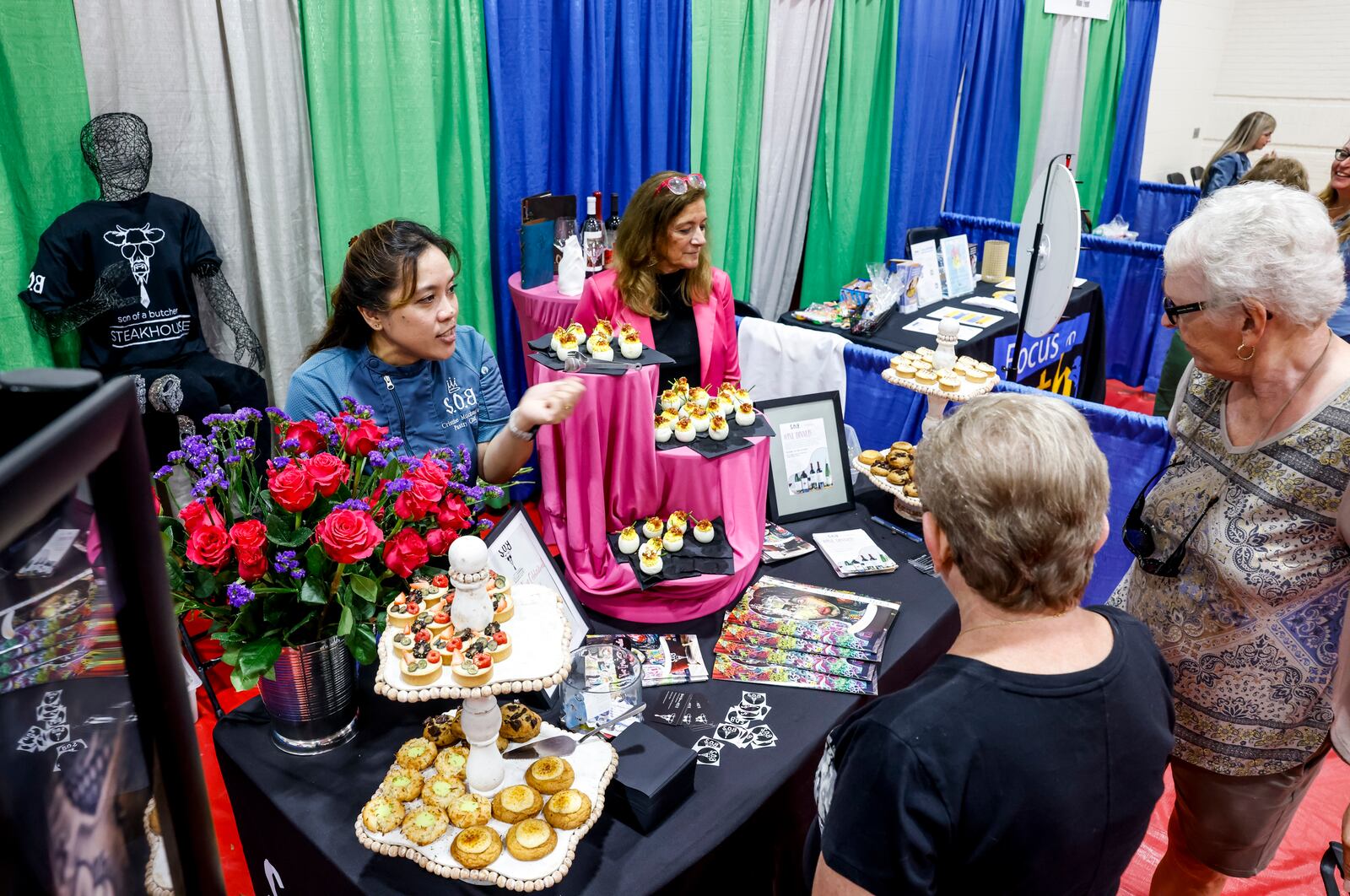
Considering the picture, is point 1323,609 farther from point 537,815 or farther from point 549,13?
point 549,13

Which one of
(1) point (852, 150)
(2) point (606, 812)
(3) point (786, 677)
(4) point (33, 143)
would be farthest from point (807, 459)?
(1) point (852, 150)

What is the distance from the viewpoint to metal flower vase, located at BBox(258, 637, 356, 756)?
4.42 feet

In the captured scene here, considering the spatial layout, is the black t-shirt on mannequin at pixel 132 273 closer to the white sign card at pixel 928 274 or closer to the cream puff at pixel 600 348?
the cream puff at pixel 600 348

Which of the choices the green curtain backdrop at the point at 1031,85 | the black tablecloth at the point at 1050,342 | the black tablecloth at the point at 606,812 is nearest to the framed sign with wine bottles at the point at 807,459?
the black tablecloth at the point at 606,812

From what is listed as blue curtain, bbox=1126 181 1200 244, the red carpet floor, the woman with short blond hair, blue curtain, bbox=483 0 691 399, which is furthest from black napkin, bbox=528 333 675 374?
blue curtain, bbox=1126 181 1200 244

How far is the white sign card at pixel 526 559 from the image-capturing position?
1.60 metres

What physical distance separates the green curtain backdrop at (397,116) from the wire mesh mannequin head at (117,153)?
2.09ft

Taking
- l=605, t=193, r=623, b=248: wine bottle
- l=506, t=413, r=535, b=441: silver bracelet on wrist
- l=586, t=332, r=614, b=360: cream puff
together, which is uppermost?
l=605, t=193, r=623, b=248: wine bottle

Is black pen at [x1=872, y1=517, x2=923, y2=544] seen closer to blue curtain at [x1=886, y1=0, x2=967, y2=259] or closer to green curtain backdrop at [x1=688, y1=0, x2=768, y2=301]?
green curtain backdrop at [x1=688, y1=0, x2=768, y2=301]

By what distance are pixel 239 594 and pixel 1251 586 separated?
5.29ft

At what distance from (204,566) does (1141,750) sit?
125cm

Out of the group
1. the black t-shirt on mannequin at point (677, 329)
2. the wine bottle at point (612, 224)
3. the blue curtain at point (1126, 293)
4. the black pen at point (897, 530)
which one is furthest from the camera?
the blue curtain at point (1126, 293)

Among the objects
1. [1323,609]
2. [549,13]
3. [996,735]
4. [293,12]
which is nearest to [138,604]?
[996,735]

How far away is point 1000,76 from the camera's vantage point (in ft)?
20.9
